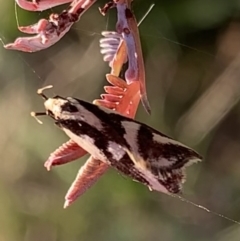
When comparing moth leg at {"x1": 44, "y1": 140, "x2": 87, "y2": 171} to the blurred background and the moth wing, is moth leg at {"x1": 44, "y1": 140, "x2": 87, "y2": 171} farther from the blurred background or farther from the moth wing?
the blurred background

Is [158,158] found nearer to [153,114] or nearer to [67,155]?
[67,155]

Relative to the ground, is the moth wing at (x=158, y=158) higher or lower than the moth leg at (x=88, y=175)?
higher

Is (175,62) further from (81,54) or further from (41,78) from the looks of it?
(41,78)

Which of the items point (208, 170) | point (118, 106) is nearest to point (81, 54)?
point (208, 170)

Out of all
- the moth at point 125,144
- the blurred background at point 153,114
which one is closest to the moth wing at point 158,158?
the moth at point 125,144

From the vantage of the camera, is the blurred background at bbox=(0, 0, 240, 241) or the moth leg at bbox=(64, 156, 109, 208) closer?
the moth leg at bbox=(64, 156, 109, 208)

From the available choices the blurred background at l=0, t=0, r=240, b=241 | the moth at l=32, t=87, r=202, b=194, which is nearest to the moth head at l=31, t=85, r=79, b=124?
the moth at l=32, t=87, r=202, b=194

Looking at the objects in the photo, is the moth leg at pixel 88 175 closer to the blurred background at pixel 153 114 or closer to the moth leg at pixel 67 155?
Answer: the moth leg at pixel 67 155
